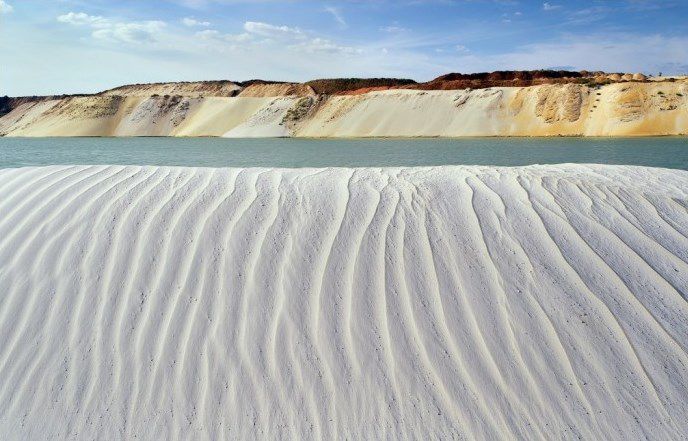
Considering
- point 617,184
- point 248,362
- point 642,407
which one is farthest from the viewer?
point 617,184

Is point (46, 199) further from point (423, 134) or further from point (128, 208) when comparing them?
point (423, 134)

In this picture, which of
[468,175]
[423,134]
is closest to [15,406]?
[468,175]

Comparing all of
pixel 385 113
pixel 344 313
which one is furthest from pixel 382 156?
pixel 385 113

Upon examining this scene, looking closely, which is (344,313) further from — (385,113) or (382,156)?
(385,113)


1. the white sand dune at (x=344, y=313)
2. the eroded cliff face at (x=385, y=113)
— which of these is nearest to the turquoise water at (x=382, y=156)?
the white sand dune at (x=344, y=313)

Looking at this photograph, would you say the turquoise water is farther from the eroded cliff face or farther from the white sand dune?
the eroded cliff face

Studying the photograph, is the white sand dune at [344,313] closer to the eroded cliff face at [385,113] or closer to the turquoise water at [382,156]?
the turquoise water at [382,156]

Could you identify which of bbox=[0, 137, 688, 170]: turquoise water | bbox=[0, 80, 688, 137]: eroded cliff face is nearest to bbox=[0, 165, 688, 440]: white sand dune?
bbox=[0, 137, 688, 170]: turquoise water
